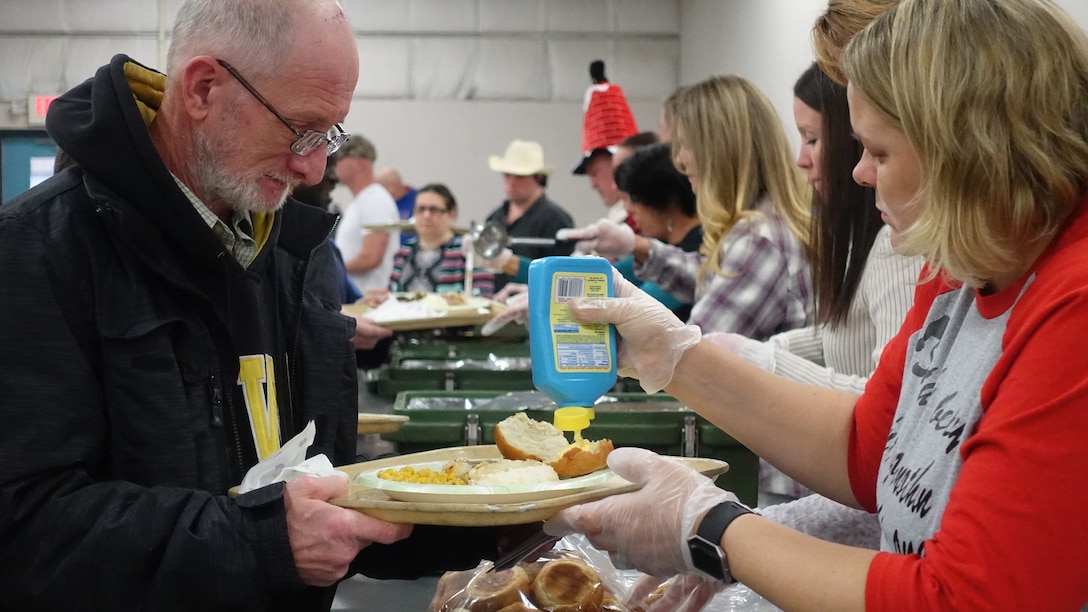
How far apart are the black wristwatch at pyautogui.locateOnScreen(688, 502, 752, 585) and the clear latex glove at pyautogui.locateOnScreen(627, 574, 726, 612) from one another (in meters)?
0.07

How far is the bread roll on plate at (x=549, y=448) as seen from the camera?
4.92 feet

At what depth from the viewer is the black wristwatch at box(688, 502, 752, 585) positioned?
4.21ft

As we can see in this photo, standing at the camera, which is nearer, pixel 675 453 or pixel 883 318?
pixel 883 318

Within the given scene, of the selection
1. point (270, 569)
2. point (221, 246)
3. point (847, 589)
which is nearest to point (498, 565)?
point (270, 569)

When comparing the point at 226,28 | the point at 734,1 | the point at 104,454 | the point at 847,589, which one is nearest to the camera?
the point at 847,589

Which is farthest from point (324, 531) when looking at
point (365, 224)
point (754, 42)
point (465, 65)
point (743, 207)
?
point (465, 65)

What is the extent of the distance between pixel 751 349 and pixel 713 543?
127 cm

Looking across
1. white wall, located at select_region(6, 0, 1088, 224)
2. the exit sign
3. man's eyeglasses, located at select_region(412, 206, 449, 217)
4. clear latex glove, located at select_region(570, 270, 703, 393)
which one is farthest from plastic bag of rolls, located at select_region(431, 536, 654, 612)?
the exit sign

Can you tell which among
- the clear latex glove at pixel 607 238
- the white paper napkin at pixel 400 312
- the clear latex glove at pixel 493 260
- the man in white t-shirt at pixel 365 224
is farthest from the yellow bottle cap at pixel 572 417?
the man in white t-shirt at pixel 365 224

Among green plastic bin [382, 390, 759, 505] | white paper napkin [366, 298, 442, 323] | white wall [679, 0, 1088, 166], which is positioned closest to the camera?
green plastic bin [382, 390, 759, 505]

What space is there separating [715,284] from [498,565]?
5.82 ft

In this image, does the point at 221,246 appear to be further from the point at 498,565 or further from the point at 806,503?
the point at 806,503

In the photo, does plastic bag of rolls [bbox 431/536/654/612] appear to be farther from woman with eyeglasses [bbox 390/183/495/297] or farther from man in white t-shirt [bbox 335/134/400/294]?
man in white t-shirt [bbox 335/134/400/294]

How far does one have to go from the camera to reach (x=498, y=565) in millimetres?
1476
